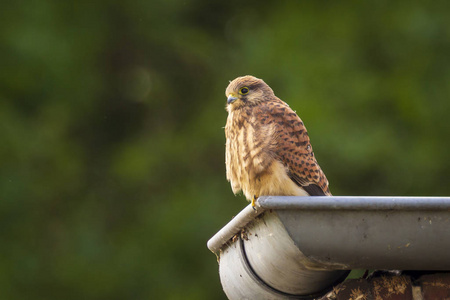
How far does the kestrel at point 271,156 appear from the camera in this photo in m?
2.99

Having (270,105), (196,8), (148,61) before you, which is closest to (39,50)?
(148,61)

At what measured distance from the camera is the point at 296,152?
3.04 metres

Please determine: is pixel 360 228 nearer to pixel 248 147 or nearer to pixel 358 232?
pixel 358 232

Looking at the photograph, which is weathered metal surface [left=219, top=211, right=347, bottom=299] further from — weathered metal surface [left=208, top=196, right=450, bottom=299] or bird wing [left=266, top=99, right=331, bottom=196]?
bird wing [left=266, top=99, right=331, bottom=196]

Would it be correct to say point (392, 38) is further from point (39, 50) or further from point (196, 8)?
point (39, 50)

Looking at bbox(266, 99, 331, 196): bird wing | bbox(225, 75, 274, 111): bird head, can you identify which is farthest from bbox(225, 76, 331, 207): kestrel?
bbox(225, 75, 274, 111): bird head

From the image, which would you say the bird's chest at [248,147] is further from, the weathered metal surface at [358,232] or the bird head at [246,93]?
the weathered metal surface at [358,232]

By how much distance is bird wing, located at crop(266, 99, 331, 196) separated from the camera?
3014mm

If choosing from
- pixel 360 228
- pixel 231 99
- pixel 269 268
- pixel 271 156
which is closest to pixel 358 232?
pixel 360 228

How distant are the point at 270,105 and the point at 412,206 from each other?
1240 millimetres

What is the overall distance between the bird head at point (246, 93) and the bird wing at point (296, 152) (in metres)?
0.22

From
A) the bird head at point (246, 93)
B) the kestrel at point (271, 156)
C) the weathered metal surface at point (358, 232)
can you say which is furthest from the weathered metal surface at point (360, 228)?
the bird head at point (246, 93)

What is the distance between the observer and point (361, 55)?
9.09 m

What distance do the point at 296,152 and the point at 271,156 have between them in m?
0.09
